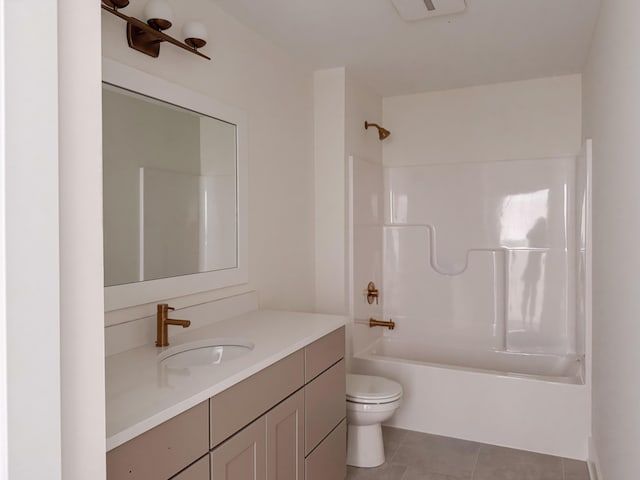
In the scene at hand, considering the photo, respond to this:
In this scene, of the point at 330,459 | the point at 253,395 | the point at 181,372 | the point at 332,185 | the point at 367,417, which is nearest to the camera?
the point at 181,372

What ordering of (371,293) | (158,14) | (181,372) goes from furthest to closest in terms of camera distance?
1. (371,293)
2. (158,14)
3. (181,372)

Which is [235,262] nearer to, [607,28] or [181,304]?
[181,304]

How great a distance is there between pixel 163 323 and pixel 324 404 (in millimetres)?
799

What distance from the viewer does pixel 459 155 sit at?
154 inches

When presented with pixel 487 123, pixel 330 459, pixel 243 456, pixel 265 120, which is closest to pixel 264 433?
pixel 243 456

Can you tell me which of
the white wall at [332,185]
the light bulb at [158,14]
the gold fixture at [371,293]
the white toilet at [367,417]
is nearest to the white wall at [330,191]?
the white wall at [332,185]

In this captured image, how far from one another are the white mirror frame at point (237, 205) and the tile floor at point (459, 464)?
4.26ft

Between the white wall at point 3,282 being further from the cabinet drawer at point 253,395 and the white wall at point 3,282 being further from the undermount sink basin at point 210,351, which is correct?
the undermount sink basin at point 210,351

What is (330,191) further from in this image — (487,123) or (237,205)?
(487,123)

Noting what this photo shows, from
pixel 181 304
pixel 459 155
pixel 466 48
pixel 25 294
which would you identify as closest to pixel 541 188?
pixel 459 155

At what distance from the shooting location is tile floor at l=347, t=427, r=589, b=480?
2.75 meters

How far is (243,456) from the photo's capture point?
166 centimetres

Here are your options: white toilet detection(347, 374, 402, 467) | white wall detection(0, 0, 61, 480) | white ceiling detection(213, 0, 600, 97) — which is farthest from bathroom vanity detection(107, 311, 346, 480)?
white ceiling detection(213, 0, 600, 97)

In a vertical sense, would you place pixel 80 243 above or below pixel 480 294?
above
